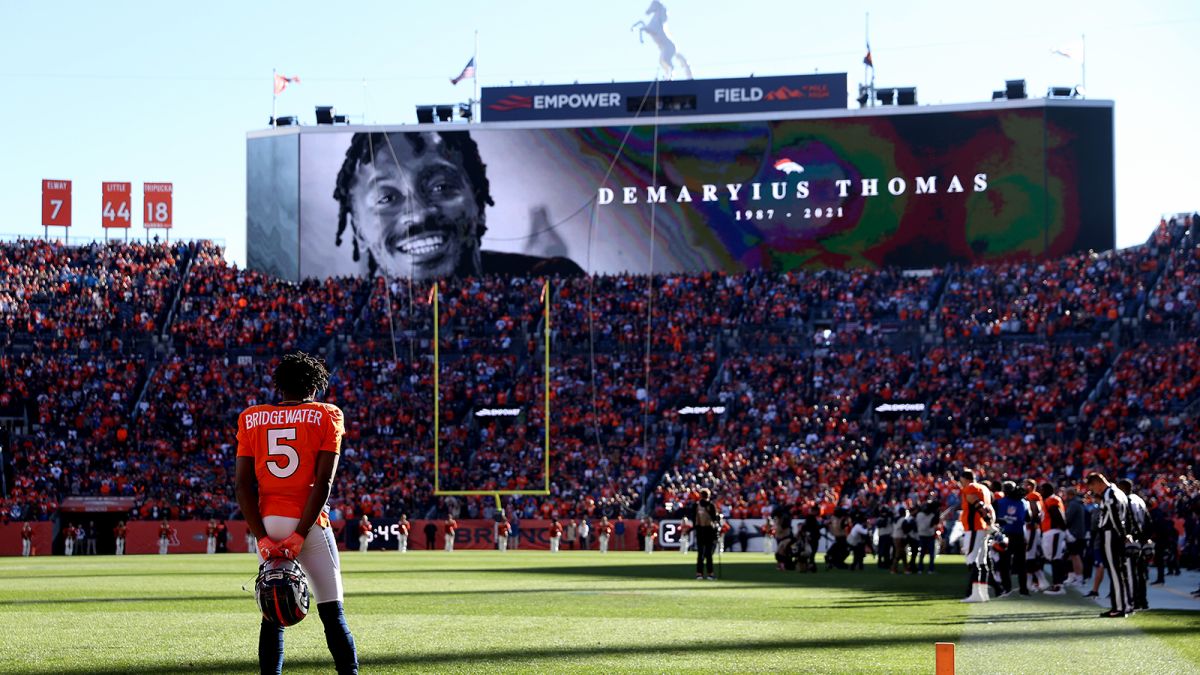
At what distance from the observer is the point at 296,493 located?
9.04 m

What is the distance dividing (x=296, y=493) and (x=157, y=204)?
67.6 meters

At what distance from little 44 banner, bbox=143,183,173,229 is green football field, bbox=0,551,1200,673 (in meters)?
46.0

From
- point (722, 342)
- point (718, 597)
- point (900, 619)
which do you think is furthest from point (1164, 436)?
point (900, 619)

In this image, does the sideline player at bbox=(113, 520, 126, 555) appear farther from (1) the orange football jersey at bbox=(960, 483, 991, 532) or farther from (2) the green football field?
(1) the orange football jersey at bbox=(960, 483, 991, 532)

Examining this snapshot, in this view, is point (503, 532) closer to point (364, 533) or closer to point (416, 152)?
point (364, 533)

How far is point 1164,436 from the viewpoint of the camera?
50.4 meters

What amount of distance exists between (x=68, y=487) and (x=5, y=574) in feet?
80.0

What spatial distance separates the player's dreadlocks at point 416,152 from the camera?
66.8 m

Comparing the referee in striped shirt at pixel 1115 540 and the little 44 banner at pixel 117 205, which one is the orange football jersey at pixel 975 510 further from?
the little 44 banner at pixel 117 205

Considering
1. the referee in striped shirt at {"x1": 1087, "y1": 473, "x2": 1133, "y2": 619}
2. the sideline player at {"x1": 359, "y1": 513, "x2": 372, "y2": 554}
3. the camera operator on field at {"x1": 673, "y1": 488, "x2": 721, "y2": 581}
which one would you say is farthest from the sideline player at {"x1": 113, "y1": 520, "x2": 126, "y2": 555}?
the referee in striped shirt at {"x1": 1087, "y1": 473, "x2": 1133, "y2": 619}

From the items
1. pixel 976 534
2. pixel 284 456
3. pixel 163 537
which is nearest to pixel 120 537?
pixel 163 537

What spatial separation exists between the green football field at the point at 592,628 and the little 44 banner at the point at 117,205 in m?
45.5

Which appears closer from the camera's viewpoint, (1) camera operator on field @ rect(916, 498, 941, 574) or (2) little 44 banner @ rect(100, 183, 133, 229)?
(1) camera operator on field @ rect(916, 498, 941, 574)

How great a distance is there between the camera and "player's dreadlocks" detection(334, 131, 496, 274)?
66750 millimetres
